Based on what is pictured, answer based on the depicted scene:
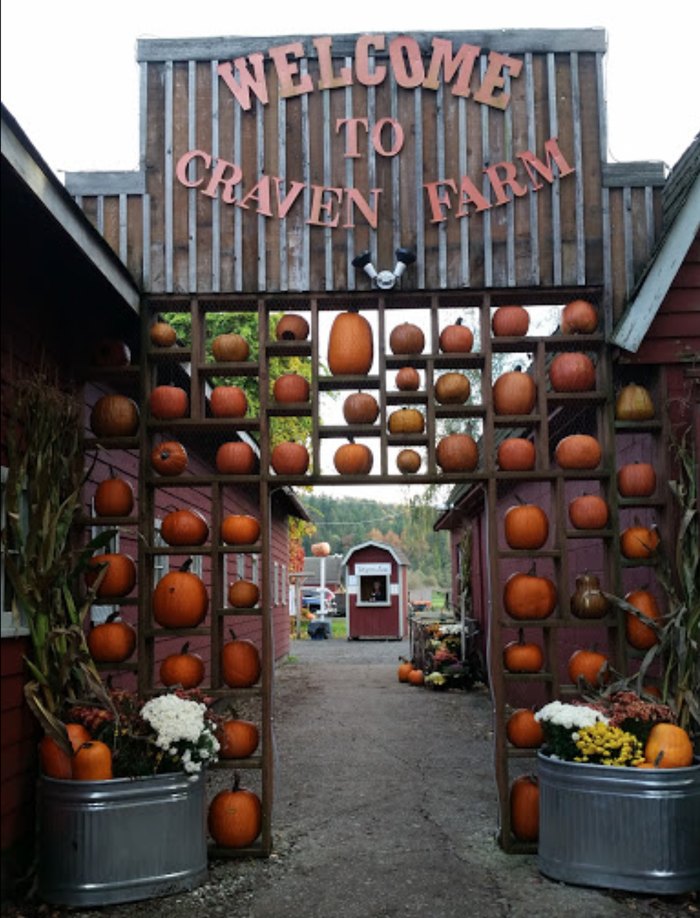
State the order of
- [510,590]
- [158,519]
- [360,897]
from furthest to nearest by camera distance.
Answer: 1. [158,519]
2. [510,590]
3. [360,897]

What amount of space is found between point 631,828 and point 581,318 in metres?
3.33

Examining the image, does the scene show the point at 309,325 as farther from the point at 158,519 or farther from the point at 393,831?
the point at 158,519

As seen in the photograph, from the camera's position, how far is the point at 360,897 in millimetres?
5652

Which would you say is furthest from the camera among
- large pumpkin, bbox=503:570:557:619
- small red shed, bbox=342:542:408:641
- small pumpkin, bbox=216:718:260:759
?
small red shed, bbox=342:542:408:641

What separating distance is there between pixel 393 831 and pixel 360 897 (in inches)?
60.8

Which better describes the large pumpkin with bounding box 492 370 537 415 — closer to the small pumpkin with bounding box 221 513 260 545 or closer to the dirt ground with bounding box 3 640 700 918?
the small pumpkin with bounding box 221 513 260 545

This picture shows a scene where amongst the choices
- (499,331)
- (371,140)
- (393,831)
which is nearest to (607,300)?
(499,331)

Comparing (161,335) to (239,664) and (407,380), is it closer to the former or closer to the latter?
(407,380)

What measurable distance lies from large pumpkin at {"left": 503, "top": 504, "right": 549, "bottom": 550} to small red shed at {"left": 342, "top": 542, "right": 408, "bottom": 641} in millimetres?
25579

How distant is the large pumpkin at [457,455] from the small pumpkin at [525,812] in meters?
2.14

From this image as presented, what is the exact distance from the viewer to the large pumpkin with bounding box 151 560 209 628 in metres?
6.73

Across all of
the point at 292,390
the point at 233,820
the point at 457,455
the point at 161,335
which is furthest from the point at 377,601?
the point at 233,820

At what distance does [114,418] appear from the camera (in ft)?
22.9

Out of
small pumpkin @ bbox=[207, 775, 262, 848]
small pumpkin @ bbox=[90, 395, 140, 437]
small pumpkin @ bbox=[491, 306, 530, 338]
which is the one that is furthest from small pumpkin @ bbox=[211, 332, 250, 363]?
small pumpkin @ bbox=[207, 775, 262, 848]
